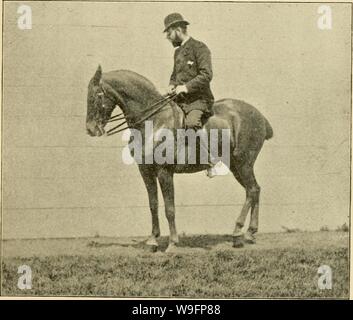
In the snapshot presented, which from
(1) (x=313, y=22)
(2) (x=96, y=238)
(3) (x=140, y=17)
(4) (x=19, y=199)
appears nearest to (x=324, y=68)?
(1) (x=313, y=22)

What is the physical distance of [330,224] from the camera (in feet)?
27.1

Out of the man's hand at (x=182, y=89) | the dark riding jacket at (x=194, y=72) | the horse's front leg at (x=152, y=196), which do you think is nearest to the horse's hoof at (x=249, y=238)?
the horse's front leg at (x=152, y=196)

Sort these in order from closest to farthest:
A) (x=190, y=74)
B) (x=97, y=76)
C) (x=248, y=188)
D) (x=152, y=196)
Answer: (x=97, y=76) → (x=190, y=74) → (x=152, y=196) → (x=248, y=188)

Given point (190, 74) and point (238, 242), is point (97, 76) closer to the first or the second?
point (190, 74)

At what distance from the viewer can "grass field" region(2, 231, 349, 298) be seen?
7906 mm

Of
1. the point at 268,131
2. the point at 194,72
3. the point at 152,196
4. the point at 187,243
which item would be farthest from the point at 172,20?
the point at 187,243

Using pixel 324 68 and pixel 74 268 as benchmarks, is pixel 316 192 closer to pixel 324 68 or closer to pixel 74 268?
pixel 324 68

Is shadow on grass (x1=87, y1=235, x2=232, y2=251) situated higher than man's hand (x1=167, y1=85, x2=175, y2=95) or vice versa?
man's hand (x1=167, y1=85, x2=175, y2=95)

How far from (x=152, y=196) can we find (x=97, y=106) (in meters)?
1.10

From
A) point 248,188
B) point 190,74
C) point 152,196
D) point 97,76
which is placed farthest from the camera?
point 248,188

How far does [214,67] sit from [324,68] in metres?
1.17

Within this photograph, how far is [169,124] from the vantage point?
7.97 m

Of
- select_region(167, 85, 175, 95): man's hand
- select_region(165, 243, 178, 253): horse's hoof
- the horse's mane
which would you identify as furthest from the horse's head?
select_region(165, 243, 178, 253): horse's hoof

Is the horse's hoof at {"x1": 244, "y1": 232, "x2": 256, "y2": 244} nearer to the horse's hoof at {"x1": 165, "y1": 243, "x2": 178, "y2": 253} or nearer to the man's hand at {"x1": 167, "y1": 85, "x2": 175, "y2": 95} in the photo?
the horse's hoof at {"x1": 165, "y1": 243, "x2": 178, "y2": 253}
